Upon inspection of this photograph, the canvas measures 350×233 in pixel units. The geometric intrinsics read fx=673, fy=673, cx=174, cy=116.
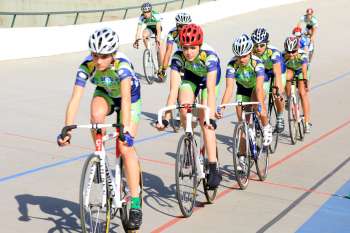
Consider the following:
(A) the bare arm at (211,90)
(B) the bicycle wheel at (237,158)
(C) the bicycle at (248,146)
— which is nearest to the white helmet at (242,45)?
(C) the bicycle at (248,146)

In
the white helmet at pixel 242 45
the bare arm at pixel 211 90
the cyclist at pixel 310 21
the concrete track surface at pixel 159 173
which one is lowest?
the concrete track surface at pixel 159 173

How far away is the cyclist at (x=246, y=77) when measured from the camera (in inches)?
302

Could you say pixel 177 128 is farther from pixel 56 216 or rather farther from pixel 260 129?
pixel 56 216

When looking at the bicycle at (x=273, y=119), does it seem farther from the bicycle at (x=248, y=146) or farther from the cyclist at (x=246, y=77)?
the bicycle at (x=248, y=146)

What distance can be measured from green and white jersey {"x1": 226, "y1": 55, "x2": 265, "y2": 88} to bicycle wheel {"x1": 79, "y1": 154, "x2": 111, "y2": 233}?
3.19 metres

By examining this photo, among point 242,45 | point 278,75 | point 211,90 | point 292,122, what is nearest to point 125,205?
point 211,90

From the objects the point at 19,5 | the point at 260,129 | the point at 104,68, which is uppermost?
the point at 19,5

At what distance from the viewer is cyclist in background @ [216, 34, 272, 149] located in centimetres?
766

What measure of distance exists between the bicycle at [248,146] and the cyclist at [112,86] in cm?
200

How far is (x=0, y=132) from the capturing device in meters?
9.90

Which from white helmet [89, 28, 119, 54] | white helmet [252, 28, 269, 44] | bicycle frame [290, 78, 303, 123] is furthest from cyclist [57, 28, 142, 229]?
bicycle frame [290, 78, 303, 123]

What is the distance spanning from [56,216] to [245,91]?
3.19 m

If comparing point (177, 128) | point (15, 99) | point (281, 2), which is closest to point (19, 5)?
point (281, 2)

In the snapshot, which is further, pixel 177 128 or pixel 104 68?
pixel 177 128
